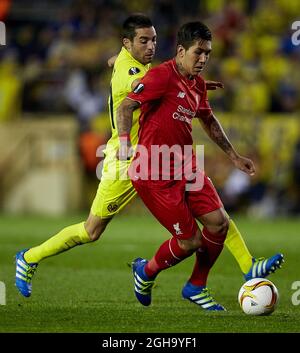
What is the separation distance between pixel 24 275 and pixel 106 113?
37.6 ft

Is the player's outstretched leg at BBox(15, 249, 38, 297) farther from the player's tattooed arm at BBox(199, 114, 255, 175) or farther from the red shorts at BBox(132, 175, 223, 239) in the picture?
the player's tattooed arm at BBox(199, 114, 255, 175)

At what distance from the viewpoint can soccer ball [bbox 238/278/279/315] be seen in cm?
766

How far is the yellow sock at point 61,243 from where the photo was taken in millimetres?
8684

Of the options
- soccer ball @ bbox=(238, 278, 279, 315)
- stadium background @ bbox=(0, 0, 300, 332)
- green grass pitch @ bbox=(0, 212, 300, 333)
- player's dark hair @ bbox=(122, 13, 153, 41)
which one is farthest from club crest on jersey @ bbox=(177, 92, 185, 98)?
stadium background @ bbox=(0, 0, 300, 332)

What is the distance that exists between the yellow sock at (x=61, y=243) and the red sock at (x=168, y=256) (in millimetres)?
773

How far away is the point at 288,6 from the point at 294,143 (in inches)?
168

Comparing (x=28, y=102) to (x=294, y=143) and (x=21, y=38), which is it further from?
(x=294, y=143)

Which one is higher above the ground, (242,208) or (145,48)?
(145,48)

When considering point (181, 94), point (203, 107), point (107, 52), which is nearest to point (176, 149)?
point (181, 94)

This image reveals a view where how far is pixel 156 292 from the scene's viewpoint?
930cm

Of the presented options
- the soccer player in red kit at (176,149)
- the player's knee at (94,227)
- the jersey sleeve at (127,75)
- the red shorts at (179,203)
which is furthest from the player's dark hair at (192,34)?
the player's knee at (94,227)

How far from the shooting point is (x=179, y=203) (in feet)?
25.6
